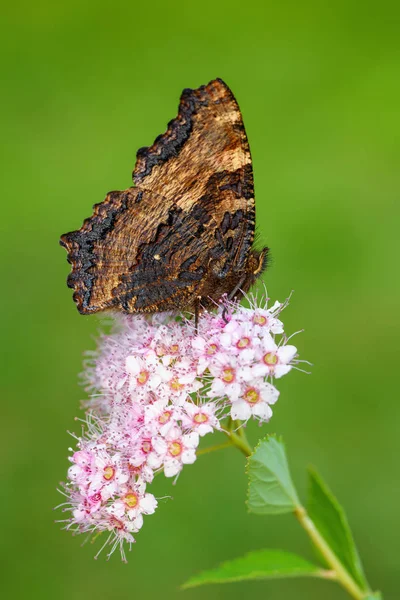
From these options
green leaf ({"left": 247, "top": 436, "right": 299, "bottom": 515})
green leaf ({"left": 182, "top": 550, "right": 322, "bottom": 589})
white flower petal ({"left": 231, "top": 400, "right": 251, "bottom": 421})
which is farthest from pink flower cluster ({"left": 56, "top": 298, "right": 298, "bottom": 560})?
green leaf ({"left": 182, "top": 550, "right": 322, "bottom": 589})

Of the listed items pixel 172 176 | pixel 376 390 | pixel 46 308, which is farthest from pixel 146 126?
pixel 172 176

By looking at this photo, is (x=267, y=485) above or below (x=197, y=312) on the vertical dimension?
below

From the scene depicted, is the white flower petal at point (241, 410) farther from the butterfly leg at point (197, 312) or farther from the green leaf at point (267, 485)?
the butterfly leg at point (197, 312)

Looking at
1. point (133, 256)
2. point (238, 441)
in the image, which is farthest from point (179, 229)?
point (238, 441)

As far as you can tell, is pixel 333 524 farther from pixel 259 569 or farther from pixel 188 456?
pixel 188 456

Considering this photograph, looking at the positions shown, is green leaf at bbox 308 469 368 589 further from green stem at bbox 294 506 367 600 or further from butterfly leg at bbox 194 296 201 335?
butterfly leg at bbox 194 296 201 335

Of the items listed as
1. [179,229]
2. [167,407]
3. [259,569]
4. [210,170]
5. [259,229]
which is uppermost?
[259,229]

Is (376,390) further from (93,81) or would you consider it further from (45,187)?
(93,81)
